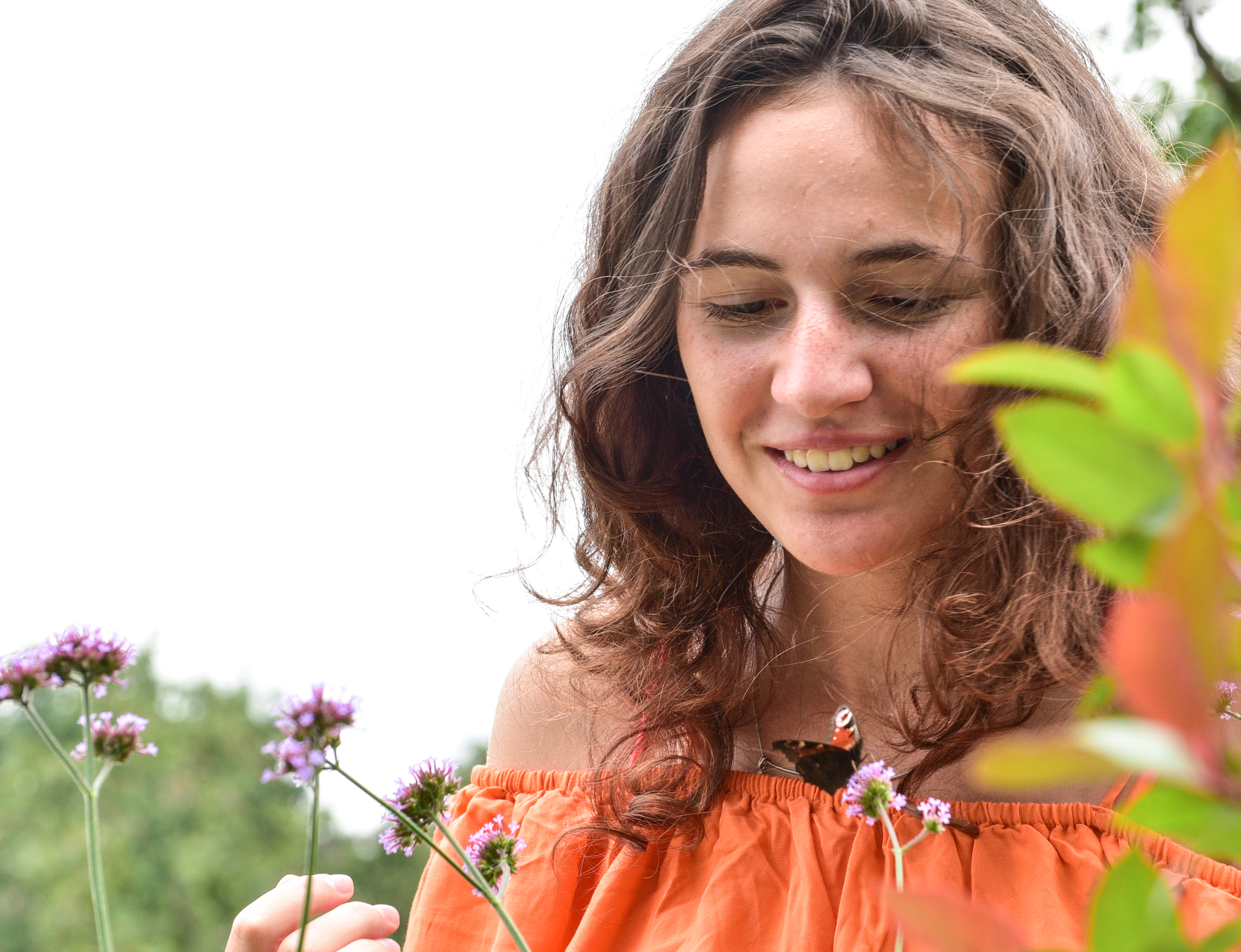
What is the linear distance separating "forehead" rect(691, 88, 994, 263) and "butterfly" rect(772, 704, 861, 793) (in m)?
0.56

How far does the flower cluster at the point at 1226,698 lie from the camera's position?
0.64 m

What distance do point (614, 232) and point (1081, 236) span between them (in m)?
0.60

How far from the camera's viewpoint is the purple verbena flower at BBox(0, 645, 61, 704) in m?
0.59

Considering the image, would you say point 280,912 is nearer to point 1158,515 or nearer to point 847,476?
point 847,476

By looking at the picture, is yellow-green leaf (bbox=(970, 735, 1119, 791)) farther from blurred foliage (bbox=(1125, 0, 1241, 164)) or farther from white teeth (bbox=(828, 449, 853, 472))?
blurred foliage (bbox=(1125, 0, 1241, 164))

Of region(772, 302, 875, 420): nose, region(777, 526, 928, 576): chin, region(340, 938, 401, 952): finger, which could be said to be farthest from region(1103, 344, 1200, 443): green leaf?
region(777, 526, 928, 576): chin

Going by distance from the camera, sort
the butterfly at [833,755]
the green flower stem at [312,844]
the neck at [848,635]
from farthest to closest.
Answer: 1. the neck at [848,635]
2. the butterfly at [833,755]
3. the green flower stem at [312,844]

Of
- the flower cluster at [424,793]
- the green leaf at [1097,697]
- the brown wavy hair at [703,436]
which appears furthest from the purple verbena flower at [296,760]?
the brown wavy hair at [703,436]

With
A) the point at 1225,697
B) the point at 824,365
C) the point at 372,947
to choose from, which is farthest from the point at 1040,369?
the point at 824,365

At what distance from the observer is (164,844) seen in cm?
1510

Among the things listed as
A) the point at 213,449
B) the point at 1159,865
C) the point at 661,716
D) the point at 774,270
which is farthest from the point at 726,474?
the point at 213,449

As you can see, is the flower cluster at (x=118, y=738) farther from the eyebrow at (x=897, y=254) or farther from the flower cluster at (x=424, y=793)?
the eyebrow at (x=897, y=254)

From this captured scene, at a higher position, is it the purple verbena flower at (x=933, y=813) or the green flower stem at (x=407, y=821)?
the green flower stem at (x=407, y=821)

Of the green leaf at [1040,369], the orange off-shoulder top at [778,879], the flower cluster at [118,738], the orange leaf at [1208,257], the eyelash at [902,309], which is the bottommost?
the orange off-shoulder top at [778,879]
